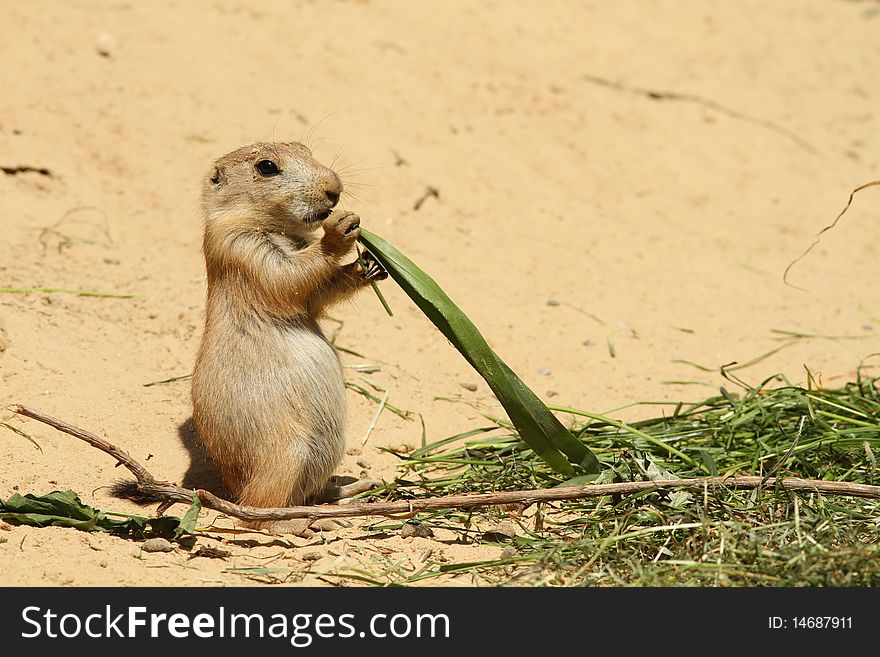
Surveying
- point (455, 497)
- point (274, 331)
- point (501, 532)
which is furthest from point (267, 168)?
point (501, 532)

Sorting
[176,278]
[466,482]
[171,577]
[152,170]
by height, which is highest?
[152,170]

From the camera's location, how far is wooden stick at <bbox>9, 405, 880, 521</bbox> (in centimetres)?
443

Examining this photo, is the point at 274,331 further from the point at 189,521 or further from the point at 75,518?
the point at 75,518

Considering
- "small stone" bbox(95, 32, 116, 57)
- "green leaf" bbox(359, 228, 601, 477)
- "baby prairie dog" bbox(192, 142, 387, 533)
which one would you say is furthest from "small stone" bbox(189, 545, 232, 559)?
"small stone" bbox(95, 32, 116, 57)

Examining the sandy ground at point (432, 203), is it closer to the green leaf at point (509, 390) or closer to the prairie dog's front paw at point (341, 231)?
the green leaf at point (509, 390)

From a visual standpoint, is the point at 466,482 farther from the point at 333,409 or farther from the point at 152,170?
the point at 152,170

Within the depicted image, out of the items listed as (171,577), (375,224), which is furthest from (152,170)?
(171,577)

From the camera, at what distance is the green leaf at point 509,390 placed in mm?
4812

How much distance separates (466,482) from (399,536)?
28.3 inches

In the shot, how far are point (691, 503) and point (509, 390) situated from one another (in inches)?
37.9

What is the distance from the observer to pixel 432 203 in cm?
842

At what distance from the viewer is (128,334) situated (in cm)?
648

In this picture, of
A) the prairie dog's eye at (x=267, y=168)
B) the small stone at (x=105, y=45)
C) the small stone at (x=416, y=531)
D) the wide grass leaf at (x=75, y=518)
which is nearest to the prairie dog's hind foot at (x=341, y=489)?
the small stone at (x=416, y=531)
